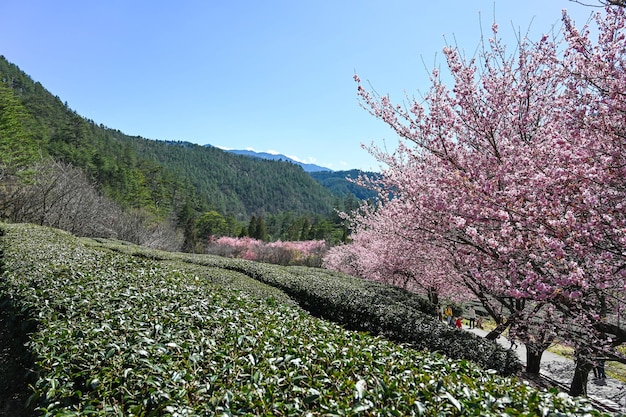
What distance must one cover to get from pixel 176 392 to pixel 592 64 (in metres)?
5.06

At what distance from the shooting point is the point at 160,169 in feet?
190

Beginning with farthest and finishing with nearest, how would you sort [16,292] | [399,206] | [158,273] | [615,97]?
[399,206], [158,273], [16,292], [615,97]

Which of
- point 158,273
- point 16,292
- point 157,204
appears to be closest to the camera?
point 16,292

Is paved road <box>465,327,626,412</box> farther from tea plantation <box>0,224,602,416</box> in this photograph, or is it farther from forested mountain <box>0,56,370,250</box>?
forested mountain <box>0,56,370,250</box>

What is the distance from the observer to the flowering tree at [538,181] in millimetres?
3953

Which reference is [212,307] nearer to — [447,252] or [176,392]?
[176,392]

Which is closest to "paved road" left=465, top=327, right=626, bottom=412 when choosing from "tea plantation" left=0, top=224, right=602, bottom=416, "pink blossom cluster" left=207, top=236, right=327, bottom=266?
"tea plantation" left=0, top=224, right=602, bottom=416

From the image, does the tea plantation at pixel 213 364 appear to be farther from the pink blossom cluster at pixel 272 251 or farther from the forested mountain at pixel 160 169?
the pink blossom cluster at pixel 272 251

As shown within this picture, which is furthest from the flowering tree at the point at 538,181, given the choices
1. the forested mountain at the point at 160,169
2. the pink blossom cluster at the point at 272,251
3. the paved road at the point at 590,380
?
the pink blossom cluster at the point at 272,251

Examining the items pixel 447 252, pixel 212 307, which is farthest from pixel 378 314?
pixel 212 307

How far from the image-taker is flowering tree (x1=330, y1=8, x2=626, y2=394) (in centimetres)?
395

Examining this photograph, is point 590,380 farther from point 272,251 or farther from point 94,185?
point 272,251

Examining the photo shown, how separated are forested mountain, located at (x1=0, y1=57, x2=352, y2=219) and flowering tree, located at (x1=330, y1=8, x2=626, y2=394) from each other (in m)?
38.4

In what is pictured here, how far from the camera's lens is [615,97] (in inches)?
150
